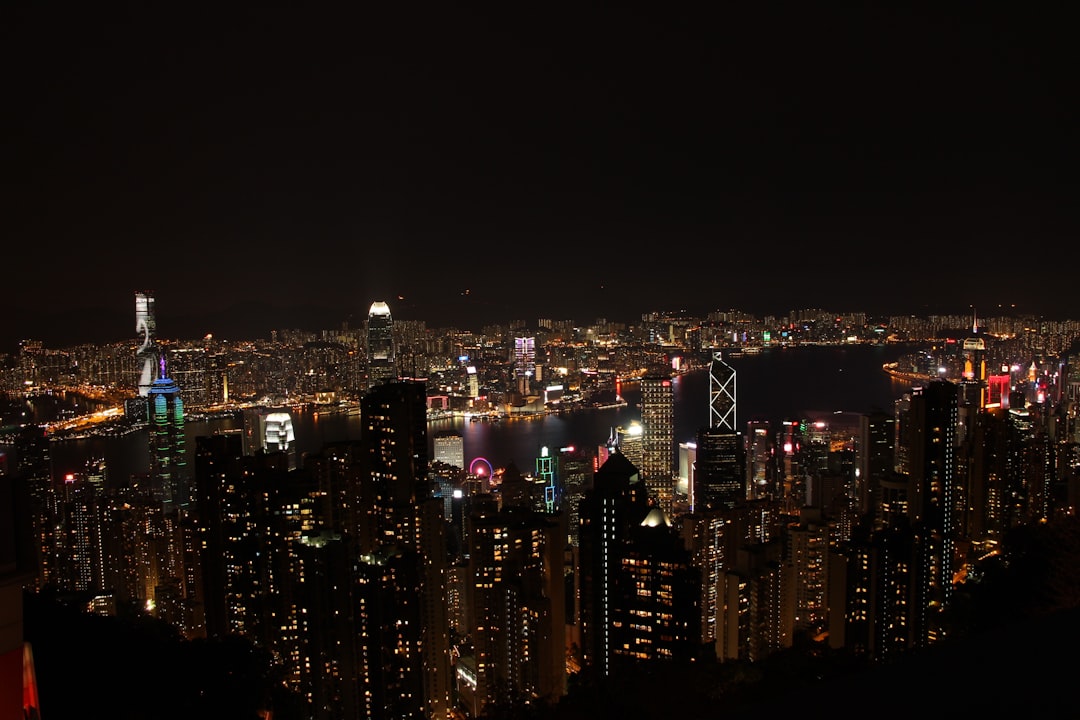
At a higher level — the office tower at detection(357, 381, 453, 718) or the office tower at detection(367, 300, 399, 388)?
the office tower at detection(367, 300, 399, 388)

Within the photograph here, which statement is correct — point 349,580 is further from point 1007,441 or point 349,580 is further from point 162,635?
point 1007,441

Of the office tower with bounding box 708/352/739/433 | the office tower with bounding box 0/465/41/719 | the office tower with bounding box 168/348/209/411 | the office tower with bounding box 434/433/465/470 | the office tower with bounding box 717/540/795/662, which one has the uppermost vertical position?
the office tower with bounding box 0/465/41/719

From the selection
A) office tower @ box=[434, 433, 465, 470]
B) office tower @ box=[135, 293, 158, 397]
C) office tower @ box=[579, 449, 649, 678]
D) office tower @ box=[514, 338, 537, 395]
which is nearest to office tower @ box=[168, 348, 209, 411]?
office tower @ box=[135, 293, 158, 397]

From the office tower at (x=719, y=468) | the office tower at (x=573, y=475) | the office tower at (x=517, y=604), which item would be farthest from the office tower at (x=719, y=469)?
the office tower at (x=517, y=604)

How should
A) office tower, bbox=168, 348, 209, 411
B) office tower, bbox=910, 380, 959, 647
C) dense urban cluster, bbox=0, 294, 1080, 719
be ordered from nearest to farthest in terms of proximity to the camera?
dense urban cluster, bbox=0, 294, 1080, 719
office tower, bbox=910, 380, 959, 647
office tower, bbox=168, 348, 209, 411

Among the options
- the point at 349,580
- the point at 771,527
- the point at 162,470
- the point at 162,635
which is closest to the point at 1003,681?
the point at 162,635

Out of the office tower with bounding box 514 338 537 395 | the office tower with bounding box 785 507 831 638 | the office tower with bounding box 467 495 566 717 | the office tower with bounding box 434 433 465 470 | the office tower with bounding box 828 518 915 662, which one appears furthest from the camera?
the office tower with bounding box 514 338 537 395

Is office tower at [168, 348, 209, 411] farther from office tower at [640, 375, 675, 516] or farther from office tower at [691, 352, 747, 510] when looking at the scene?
office tower at [691, 352, 747, 510]
